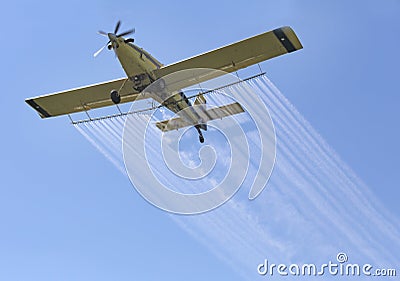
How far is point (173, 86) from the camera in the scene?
3084cm

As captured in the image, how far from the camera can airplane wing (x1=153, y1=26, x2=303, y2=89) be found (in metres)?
28.4

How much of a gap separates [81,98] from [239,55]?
865cm

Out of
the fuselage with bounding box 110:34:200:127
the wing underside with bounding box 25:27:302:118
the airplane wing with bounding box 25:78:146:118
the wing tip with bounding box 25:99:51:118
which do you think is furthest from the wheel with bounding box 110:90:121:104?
the wing tip with bounding box 25:99:51:118

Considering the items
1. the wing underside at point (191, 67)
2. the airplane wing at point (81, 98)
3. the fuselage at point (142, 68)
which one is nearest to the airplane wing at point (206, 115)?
the fuselage at point (142, 68)

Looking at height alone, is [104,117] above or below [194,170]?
above

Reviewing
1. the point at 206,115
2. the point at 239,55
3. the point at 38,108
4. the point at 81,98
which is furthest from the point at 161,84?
the point at 38,108

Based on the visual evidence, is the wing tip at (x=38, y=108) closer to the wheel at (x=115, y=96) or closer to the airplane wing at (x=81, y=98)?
the airplane wing at (x=81, y=98)

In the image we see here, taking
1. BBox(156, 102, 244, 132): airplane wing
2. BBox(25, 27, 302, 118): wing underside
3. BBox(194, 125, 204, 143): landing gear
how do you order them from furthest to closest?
BBox(194, 125, 204, 143): landing gear < BBox(156, 102, 244, 132): airplane wing < BBox(25, 27, 302, 118): wing underside

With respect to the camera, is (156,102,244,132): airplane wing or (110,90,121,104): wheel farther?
(156,102,244,132): airplane wing

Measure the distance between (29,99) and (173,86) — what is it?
8.15 metres

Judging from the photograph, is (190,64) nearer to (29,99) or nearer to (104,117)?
(104,117)

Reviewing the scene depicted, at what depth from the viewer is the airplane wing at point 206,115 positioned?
31297 mm

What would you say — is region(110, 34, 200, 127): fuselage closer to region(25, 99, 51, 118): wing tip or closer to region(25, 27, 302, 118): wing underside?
region(25, 27, 302, 118): wing underside

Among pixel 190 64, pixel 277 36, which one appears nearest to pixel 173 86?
pixel 190 64
